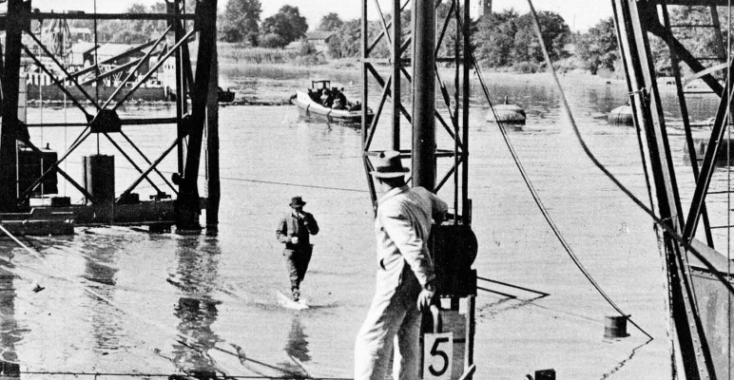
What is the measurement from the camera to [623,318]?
14430 millimetres

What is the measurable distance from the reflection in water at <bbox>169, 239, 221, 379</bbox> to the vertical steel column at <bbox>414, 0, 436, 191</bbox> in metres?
3.00

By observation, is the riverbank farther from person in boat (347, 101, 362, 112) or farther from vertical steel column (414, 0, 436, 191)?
vertical steel column (414, 0, 436, 191)

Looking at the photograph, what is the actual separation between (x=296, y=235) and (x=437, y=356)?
6.44 metres

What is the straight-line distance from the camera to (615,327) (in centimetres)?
1438

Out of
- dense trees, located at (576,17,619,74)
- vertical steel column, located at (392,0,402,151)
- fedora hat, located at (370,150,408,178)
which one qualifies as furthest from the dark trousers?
dense trees, located at (576,17,619,74)

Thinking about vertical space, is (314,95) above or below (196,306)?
above

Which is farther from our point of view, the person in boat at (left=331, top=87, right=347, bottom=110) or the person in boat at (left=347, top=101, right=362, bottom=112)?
the person in boat at (left=331, top=87, right=347, bottom=110)

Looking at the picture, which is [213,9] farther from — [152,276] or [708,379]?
[708,379]

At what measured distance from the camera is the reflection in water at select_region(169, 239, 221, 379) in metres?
12.3

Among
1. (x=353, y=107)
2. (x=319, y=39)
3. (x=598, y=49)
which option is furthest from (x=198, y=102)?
(x=319, y=39)

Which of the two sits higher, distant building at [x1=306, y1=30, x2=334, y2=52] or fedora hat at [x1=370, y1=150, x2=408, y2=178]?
distant building at [x1=306, y1=30, x2=334, y2=52]

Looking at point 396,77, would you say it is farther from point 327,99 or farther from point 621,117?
point 327,99

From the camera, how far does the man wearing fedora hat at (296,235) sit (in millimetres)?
15688

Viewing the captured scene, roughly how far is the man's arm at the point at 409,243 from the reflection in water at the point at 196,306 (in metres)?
3.84
